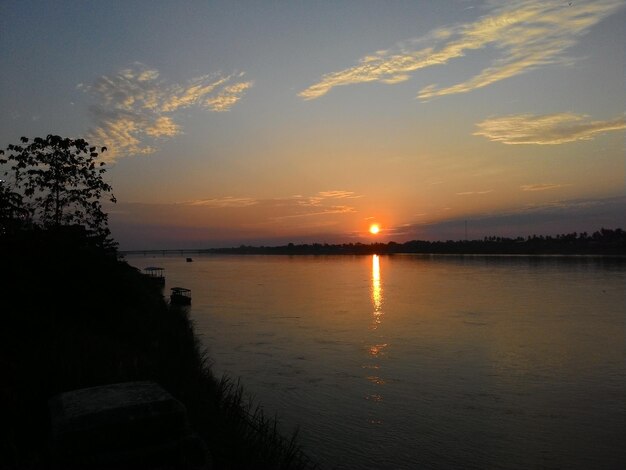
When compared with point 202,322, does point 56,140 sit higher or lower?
higher

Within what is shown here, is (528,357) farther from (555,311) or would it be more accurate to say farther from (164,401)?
(164,401)

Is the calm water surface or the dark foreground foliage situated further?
the calm water surface

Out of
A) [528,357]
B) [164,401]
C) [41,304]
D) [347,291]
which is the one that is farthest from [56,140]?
[347,291]

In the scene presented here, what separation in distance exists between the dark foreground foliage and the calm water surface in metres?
3.01

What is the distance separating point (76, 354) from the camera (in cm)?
907

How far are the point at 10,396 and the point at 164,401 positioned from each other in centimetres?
314

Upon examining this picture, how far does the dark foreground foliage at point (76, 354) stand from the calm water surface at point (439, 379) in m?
3.01

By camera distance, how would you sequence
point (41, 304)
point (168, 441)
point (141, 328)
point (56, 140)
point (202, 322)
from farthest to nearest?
point (202, 322) < point (56, 140) < point (141, 328) < point (41, 304) < point (168, 441)

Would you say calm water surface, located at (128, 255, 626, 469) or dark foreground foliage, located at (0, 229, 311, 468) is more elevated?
dark foreground foliage, located at (0, 229, 311, 468)

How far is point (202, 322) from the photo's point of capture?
3725 centimetres

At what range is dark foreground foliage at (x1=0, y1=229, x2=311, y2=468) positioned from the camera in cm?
680

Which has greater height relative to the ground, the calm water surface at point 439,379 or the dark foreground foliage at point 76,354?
the dark foreground foliage at point 76,354

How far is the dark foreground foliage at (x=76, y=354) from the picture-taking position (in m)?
6.80

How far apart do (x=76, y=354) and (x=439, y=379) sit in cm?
1504
